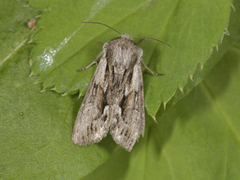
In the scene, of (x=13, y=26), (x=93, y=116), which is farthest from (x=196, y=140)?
(x=13, y=26)

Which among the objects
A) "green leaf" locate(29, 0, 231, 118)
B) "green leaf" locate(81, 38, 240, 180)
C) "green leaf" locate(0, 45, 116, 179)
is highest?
"green leaf" locate(29, 0, 231, 118)

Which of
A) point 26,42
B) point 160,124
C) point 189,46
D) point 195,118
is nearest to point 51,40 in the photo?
point 26,42

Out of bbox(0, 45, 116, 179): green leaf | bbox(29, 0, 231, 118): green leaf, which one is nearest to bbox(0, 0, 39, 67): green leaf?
bbox(0, 45, 116, 179): green leaf

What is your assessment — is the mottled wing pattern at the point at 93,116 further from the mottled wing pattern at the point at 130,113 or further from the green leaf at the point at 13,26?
the green leaf at the point at 13,26

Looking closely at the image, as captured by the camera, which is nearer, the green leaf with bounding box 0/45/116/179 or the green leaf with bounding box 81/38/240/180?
the green leaf with bounding box 0/45/116/179

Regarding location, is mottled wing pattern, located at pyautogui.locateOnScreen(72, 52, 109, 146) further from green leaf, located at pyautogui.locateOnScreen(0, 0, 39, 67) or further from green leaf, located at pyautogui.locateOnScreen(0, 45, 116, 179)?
green leaf, located at pyautogui.locateOnScreen(0, 0, 39, 67)

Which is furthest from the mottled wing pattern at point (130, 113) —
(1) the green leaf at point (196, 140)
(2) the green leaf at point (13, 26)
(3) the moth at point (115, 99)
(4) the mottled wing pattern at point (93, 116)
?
(2) the green leaf at point (13, 26)

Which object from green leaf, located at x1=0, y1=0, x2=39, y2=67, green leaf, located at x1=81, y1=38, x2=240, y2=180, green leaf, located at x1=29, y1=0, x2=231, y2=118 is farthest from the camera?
green leaf, located at x1=81, y1=38, x2=240, y2=180
